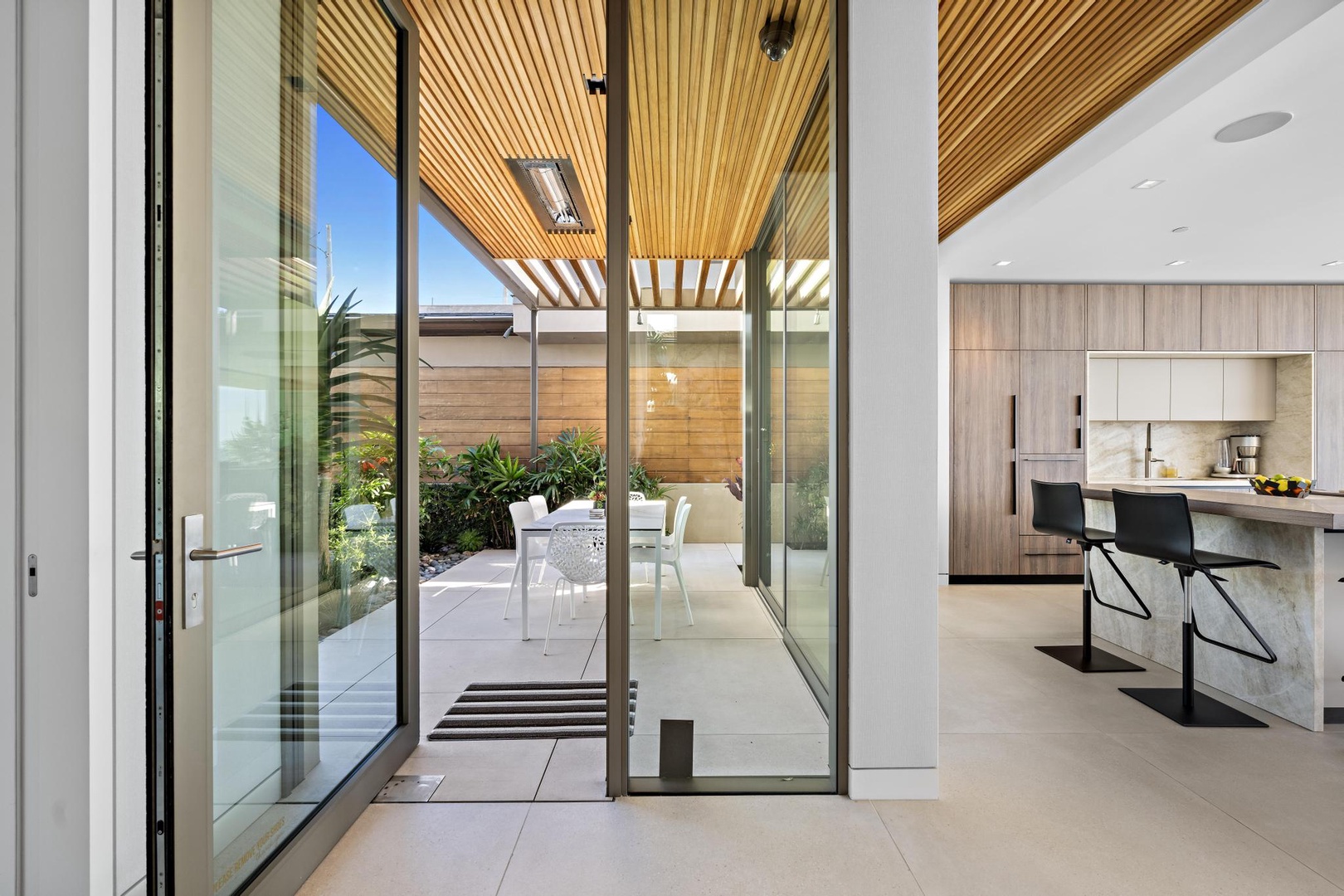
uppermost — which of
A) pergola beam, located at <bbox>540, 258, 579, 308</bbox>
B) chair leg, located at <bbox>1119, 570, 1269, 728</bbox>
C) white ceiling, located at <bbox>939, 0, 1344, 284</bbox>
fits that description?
pergola beam, located at <bbox>540, 258, 579, 308</bbox>

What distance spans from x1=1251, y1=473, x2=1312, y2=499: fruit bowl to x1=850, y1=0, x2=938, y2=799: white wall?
2.48 m

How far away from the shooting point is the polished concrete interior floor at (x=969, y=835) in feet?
5.41

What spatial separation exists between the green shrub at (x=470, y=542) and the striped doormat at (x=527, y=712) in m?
3.93

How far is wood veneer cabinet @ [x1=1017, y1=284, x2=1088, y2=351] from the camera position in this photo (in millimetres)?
5277

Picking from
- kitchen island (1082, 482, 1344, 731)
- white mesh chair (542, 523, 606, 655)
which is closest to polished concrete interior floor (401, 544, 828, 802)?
white mesh chair (542, 523, 606, 655)

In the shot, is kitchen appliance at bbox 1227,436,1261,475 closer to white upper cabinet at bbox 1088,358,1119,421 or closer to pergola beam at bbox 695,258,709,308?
white upper cabinet at bbox 1088,358,1119,421

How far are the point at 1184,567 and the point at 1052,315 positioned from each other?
3123 millimetres

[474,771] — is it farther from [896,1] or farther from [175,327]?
[896,1]

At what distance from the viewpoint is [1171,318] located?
5320mm

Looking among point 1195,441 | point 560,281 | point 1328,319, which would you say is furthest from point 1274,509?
point 560,281

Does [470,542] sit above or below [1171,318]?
below

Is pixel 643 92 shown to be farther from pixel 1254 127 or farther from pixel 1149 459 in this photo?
pixel 1149 459

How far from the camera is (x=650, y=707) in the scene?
2166mm

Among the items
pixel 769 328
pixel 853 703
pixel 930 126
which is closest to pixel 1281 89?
pixel 930 126
